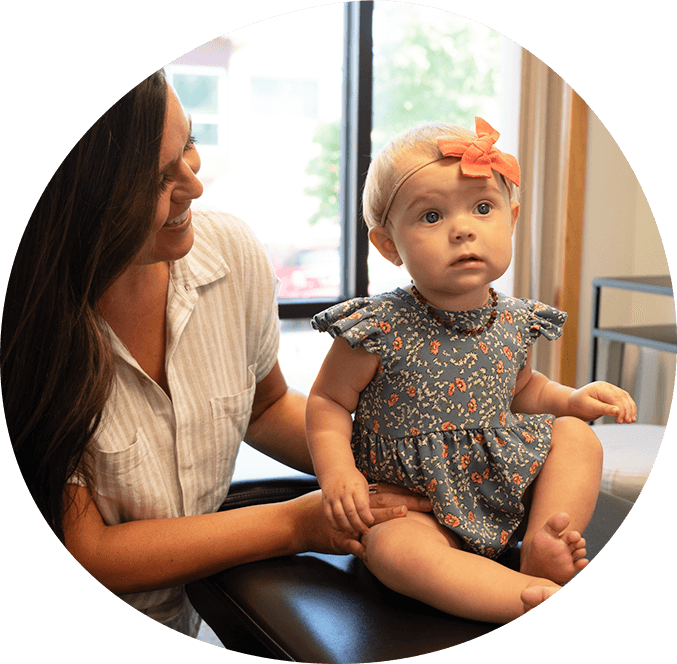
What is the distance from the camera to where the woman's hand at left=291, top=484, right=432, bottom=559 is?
0.81 m

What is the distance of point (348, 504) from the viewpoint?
76 centimetres

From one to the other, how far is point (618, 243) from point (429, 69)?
1.09 metres

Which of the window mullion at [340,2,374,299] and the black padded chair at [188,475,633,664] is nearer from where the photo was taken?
the black padded chair at [188,475,633,664]

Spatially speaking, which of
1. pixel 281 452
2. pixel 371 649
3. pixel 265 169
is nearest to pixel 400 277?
pixel 265 169

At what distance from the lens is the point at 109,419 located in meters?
0.84

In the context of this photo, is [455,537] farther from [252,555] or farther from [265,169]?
[265,169]

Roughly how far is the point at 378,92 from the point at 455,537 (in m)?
2.48

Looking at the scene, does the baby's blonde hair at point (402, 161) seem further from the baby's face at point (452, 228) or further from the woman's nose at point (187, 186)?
the woman's nose at point (187, 186)

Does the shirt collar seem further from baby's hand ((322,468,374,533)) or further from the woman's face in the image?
baby's hand ((322,468,374,533))

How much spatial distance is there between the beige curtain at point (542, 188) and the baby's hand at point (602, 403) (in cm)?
189

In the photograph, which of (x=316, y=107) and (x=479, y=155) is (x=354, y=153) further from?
(x=479, y=155)

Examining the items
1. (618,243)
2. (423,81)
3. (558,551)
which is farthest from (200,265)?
(423,81)

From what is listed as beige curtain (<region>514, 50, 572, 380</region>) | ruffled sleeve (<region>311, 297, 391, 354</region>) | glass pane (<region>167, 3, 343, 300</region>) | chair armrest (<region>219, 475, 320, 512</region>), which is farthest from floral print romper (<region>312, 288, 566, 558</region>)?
glass pane (<region>167, 3, 343, 300</region>)

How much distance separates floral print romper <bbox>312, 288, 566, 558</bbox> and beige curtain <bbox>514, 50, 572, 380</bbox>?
1.96 meters
